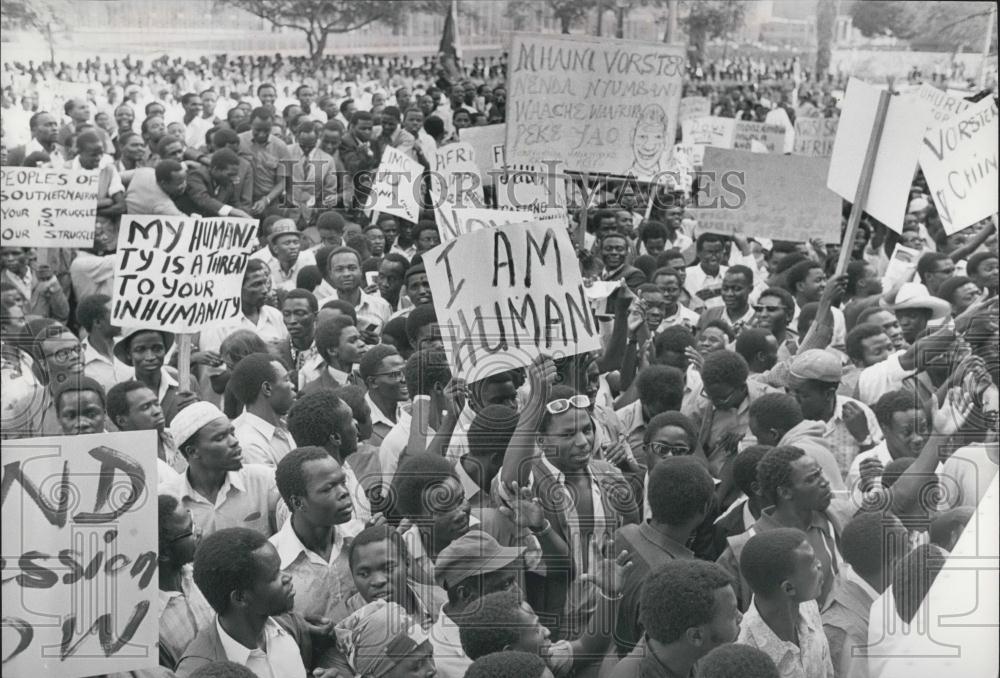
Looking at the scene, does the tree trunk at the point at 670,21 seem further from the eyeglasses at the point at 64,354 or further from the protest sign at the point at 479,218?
the eyeglasses at the point at 64,354

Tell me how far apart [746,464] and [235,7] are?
16.5ft

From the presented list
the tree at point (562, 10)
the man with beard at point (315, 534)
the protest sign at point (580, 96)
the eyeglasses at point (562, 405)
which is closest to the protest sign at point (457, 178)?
the protest sign at point (580, 96)

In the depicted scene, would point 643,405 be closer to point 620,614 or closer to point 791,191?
point 620,614

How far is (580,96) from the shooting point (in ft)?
20.7

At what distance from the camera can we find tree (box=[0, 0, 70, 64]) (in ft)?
22.9

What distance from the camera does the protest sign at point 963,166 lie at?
21.2 ft

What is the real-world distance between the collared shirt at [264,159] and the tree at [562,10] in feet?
5.79

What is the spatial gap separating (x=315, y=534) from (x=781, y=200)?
13.5 feet

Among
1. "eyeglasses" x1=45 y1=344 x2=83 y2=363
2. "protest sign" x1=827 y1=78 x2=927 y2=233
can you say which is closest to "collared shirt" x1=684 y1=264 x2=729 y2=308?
"protest sign" x1=827 y1=78 x2=927 y2=233

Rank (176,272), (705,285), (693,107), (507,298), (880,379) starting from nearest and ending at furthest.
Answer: (507,298) → (176,272) → (880,379) → (705,285) → (693,107)

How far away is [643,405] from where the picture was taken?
17.5 ft

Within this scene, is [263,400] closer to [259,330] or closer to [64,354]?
[64,354]

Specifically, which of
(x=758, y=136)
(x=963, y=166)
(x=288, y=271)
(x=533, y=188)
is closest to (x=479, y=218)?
(x=533, y=188)

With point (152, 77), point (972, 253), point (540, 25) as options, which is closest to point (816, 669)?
point (972, 253)
